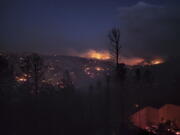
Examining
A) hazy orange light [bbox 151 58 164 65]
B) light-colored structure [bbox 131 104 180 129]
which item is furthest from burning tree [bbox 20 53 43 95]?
hazy orange light [bbox 151 58 164 65]

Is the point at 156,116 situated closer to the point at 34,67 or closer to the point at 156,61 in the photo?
the point at 34,67

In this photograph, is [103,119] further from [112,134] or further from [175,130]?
[175,130]

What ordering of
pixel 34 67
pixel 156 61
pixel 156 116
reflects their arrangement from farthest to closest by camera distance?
pixel 156 61 < pixel 34 67 < pixel 156 116

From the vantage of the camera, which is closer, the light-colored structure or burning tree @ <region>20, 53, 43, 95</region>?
the light-colored structure

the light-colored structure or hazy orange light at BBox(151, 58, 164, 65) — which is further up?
hazy orange light at BBox(151, 58, 164, 65)

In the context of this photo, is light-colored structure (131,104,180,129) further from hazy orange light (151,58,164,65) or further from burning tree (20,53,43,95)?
hazy orange light (151,58,164,65)

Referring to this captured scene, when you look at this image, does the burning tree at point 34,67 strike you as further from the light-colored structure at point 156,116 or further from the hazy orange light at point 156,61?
the hazy orange light at point 156,61

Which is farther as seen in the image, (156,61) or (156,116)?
(156,61)

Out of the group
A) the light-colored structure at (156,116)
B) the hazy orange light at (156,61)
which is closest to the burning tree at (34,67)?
the light-colored structure at (156,116)

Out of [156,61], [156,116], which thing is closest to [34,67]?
[156,116]

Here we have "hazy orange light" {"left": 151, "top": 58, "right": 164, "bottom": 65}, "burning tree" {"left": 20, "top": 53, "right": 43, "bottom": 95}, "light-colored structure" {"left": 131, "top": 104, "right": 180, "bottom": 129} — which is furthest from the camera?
"hazy orange light" {"left": 151, "top": 58, "right": 164, "bottom": 65}

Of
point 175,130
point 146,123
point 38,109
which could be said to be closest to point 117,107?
point 146,123
